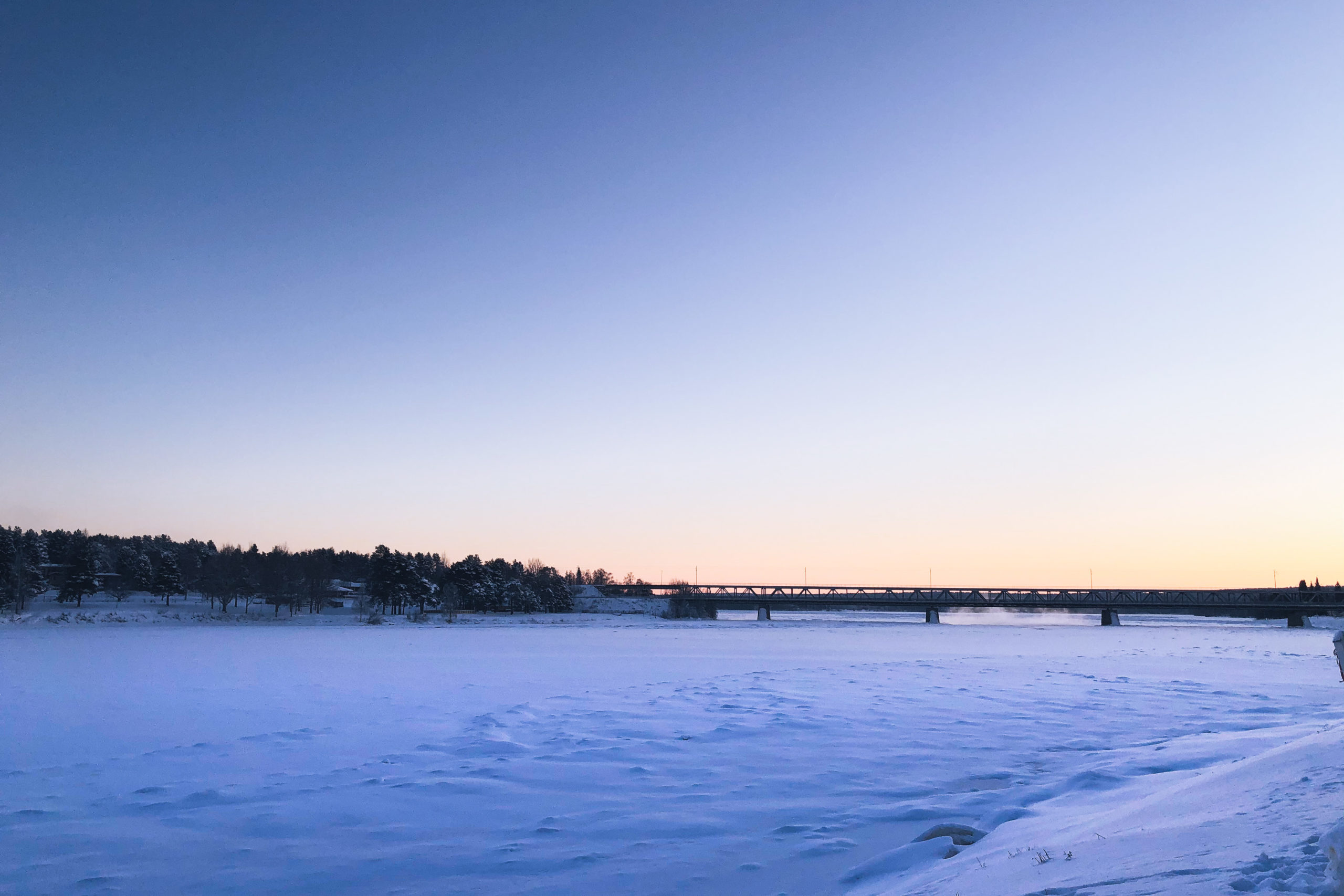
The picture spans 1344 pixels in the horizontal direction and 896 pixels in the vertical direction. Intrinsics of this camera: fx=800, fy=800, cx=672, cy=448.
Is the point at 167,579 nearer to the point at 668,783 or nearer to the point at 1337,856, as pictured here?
the point at 668,783

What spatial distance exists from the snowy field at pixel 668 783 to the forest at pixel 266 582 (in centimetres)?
9579

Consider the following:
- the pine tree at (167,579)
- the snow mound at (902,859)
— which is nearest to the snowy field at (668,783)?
the snow mound at (902,859)

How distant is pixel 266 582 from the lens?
431 feet

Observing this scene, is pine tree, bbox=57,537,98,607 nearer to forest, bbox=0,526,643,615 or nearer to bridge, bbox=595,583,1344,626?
forest, bbox=0,526,643,615

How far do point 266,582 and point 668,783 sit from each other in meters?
138

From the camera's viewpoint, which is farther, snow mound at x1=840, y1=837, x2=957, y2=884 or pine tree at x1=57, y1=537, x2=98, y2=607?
pine tree at x1=57, y1=537, x2=98, y2=607

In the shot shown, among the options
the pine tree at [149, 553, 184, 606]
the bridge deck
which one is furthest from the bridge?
the pine tree at [149, 553, 184, 606]

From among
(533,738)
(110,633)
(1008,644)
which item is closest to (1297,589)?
(1008,644)

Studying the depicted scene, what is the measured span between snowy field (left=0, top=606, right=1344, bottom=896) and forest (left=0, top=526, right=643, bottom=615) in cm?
9579

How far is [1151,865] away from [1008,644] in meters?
52.8

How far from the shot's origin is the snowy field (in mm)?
7684

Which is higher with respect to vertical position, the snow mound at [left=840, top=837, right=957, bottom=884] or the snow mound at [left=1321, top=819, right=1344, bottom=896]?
the snow mound at [left=1321, top=819, right=1344, bottom=896]

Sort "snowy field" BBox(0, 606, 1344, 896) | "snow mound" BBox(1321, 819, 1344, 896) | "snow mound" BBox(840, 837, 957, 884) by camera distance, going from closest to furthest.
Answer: "snow mound" BBox(1321, 819, 1344, 896) < "snowy field" BBox(0, 606, 1344, 896) < "snow mound" BBox(840, 837, 957, 884)

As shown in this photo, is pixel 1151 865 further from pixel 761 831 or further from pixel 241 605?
pixel 241 605
